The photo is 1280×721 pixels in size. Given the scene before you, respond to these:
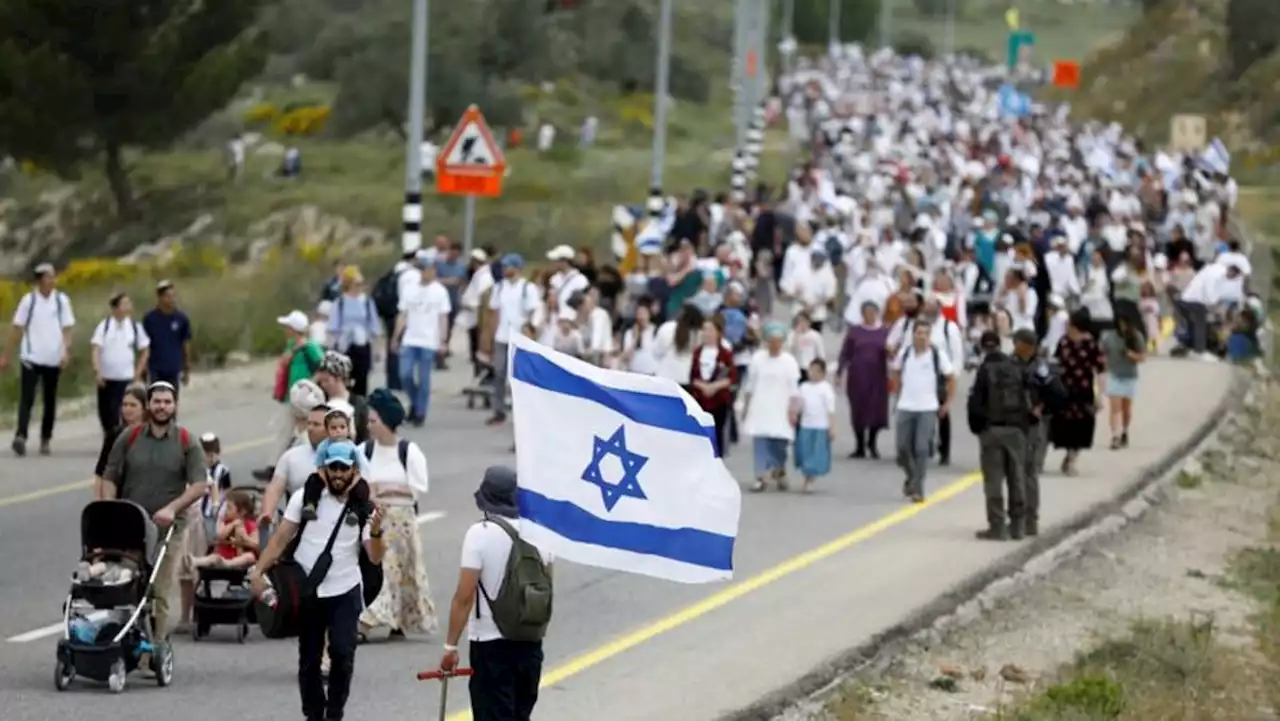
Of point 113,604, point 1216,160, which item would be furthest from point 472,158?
point 1216,160

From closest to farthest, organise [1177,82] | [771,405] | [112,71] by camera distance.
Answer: [771,405], [112,71], [1177,82]

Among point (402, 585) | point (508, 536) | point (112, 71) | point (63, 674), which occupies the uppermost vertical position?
point (112, 71)

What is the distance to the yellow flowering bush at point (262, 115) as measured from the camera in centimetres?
10088

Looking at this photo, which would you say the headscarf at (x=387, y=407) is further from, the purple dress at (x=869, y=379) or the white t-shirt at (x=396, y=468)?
the purple dress at (x=869, y=379)

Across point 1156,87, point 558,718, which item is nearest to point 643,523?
point 558,718

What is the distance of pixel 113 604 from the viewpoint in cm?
1465

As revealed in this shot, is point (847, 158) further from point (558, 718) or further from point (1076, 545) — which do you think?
point (558, 718)

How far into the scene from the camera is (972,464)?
1062 inches

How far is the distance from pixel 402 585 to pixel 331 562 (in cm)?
401

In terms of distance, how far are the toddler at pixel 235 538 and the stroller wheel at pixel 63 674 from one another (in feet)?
5.32

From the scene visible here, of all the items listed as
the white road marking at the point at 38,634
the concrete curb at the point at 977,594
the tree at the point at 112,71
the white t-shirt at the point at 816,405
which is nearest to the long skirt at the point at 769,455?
the white t-shirt at the point at 816,405

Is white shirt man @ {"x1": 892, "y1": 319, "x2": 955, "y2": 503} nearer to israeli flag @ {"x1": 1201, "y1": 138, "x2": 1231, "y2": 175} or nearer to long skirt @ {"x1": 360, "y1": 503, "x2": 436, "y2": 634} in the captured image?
long skirt @ {"x1": 360, "y1": 503, "x2": 436, "y2": 634}

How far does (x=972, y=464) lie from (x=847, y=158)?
41.4m

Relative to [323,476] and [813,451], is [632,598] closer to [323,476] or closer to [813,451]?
[813,451]
